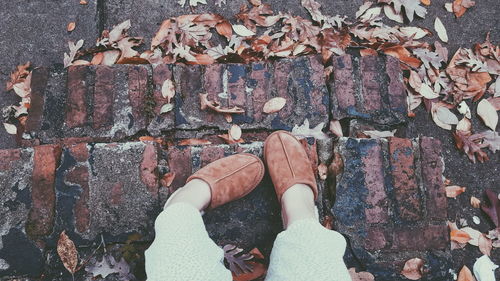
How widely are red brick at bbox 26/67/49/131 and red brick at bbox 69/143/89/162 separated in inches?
10.7

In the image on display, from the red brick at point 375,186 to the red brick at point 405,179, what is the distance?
0.05 m

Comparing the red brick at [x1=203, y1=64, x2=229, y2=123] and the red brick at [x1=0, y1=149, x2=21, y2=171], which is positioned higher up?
the red brick at [x1=203, y1=64, x2=229, y2=123]

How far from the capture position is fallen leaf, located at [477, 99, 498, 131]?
2379mm

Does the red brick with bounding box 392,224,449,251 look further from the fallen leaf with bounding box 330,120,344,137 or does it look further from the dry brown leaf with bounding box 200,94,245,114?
the dry brown leaf with bounding box 200,94,245,114

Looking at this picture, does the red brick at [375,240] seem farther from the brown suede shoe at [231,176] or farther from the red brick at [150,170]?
the red brick at [150,170]

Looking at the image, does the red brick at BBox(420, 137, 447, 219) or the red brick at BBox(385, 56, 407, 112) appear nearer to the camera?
the red brick at BBox(420, 137, 447, 219)

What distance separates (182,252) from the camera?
1.51 metres

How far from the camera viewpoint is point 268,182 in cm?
204

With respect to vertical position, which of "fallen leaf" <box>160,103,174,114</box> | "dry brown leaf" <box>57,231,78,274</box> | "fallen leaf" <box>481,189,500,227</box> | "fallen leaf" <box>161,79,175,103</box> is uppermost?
"fallen leaf" <box>161,79,175,103</box>

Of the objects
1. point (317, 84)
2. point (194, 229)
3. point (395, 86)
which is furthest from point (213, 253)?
point (395, 86)

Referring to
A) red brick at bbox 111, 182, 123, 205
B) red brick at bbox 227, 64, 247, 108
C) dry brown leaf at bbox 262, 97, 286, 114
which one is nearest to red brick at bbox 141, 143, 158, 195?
red brick at bbox 111, 182, 123, 205

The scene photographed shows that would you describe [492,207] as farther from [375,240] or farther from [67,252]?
[67,252]

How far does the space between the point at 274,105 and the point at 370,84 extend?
47 centimetres

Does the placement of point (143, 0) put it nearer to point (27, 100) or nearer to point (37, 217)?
point (27, 100)
